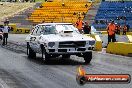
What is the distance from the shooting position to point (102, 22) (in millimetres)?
57406

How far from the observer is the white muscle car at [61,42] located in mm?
16422

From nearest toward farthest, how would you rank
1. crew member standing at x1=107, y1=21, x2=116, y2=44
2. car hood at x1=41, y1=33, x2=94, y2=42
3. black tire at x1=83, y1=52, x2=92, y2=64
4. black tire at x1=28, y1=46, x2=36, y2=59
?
1. car hood at x1=41, y1=33, x2=94, y2=42
2. black tire at x1=83, y1=52, x2=92, y2=64
3. black tire at x1=28, y1=46, x2=36, y2=59
4. crew member standing at x1=107, y1=21, x2=116, y2=44

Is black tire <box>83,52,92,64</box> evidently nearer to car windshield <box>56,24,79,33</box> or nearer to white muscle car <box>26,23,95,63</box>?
white muscle car <box>26,23,95,63</box>

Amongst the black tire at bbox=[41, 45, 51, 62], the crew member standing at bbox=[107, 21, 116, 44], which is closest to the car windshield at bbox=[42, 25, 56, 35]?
the black tire at bbox=[41, 45, 51, 62]

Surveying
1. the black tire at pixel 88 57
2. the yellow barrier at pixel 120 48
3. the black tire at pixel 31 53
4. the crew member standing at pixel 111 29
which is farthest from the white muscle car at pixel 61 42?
the crew member standing at pixel 111 29

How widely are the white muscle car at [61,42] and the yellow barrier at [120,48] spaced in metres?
4.76

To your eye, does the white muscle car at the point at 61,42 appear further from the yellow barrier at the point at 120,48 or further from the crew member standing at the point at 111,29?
the crew member standing at the point at 111,29

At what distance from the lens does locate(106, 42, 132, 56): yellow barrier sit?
2194 centimetres

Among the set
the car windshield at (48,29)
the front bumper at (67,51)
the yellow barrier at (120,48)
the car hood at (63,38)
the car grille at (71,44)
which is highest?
the car windshield at (48,29)

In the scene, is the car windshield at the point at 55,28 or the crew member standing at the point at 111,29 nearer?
the car windshield at the point at 55,28

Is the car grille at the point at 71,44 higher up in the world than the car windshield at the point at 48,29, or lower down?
lower down

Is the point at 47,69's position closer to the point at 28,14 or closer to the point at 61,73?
the point at 61,73

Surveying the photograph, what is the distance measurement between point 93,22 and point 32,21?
9.36 meters

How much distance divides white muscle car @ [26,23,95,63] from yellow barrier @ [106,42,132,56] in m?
4.76
